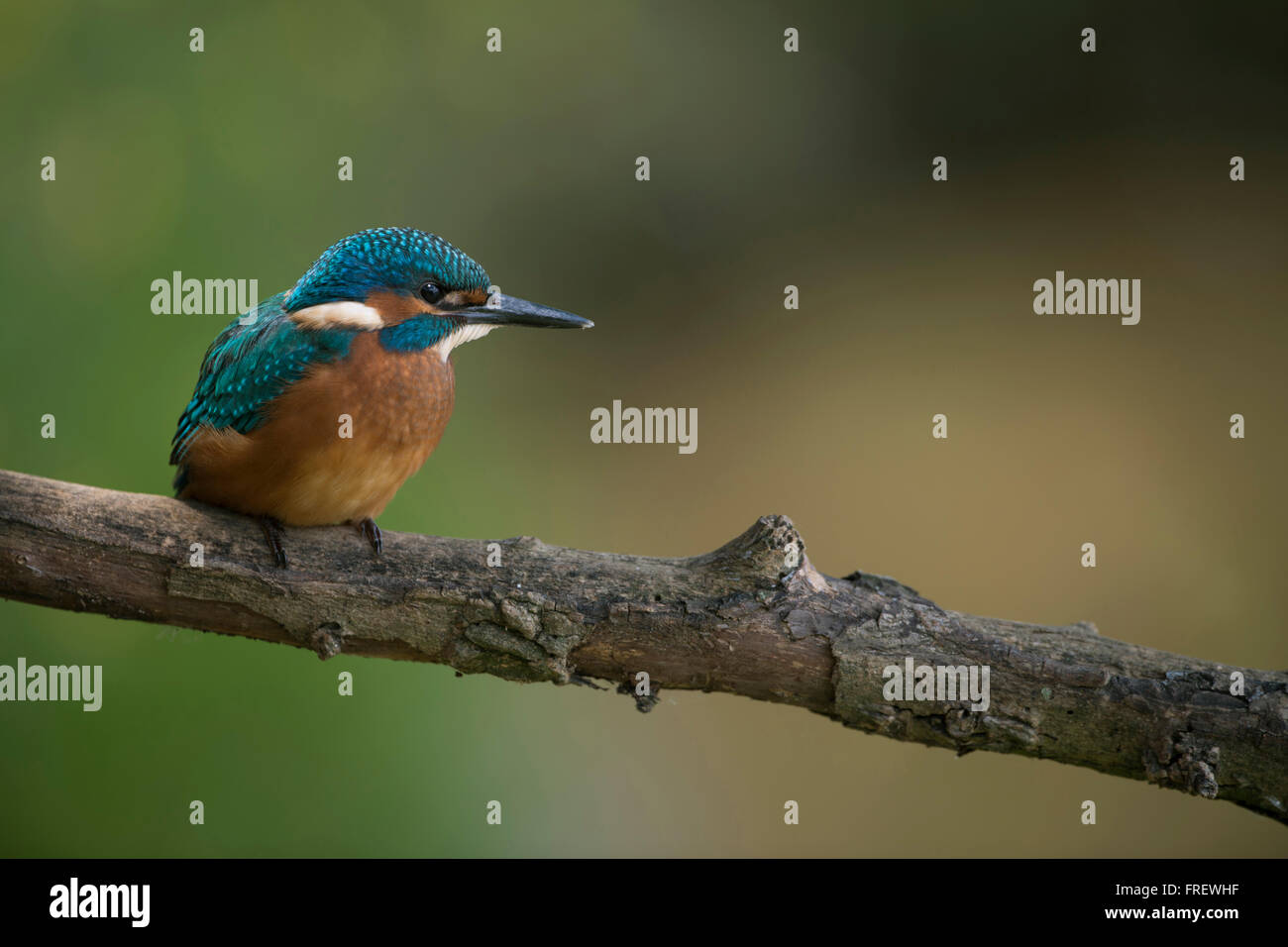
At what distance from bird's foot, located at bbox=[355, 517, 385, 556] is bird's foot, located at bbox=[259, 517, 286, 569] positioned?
0.12 metres

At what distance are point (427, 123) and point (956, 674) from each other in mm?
2335

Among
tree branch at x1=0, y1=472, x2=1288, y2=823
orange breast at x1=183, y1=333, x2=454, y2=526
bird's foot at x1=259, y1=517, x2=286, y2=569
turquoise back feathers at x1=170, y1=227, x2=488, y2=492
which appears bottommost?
tree branch at x1=0, y1=472, x2=1288, y2=823

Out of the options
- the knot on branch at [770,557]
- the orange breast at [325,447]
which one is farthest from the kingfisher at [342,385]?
the knot on branch at [770,557]

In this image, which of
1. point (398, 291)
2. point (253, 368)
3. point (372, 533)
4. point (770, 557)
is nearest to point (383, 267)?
point (398, 291)

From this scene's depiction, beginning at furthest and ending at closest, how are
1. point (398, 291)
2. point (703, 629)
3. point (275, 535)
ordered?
point (398, 291) < point (275, 535) < point (703, 629)

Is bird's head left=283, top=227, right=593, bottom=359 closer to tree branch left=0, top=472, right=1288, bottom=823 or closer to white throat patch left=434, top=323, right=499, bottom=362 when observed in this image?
white throat patch left=434, top=323, right=499, bottom=362

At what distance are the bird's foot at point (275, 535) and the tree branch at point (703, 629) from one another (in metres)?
0.03

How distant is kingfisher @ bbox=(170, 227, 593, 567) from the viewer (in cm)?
172

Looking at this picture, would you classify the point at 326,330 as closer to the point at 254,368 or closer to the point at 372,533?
the point at 254,368

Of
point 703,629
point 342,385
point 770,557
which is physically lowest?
point 703,629

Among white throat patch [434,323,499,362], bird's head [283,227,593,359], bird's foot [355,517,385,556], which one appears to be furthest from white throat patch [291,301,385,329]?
bird's foot [355,517,385,556]

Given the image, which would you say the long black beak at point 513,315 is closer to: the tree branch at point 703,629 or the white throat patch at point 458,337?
the white throat patch at point 458,337

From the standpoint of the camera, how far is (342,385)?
5.70 feet

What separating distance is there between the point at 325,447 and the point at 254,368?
189 mm
